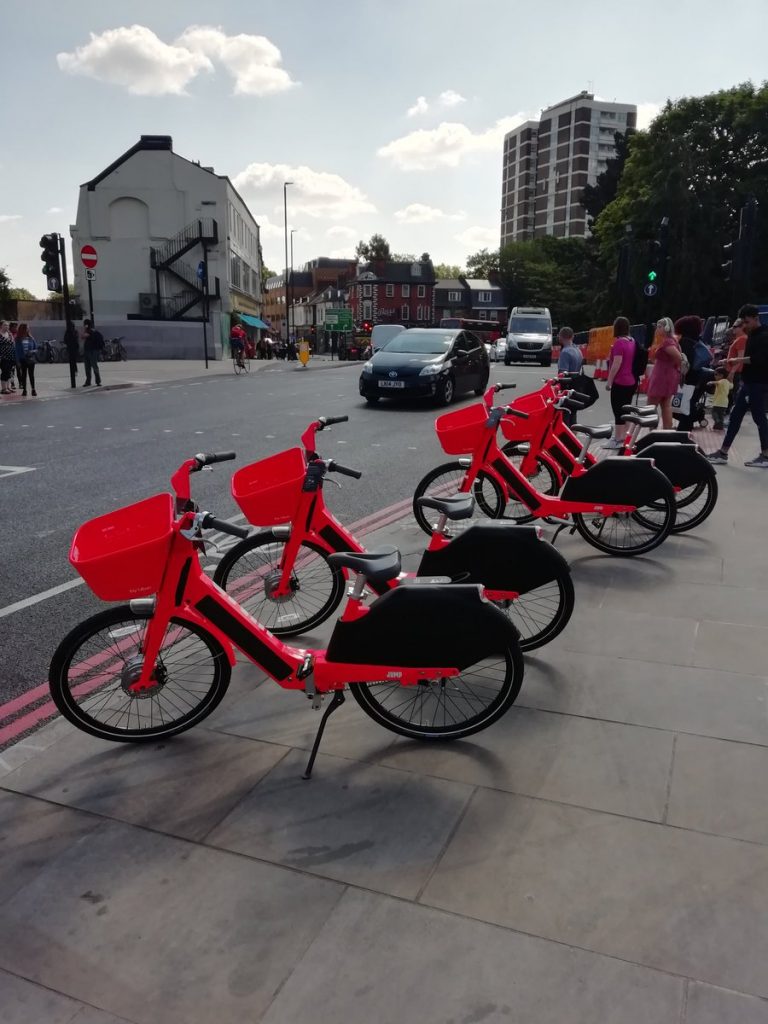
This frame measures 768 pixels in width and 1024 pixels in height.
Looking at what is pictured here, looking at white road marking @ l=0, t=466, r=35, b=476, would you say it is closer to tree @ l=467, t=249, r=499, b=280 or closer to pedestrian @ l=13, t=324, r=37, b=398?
pedestrian @ l=13, t=324, r=37, b=398

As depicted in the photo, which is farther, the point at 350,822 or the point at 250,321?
the point at 250,321

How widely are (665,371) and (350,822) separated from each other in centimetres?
887

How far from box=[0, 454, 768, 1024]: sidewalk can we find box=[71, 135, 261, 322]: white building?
45876mm

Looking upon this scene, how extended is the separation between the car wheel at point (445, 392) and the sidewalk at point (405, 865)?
12490 mm

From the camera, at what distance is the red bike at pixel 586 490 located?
566 centimetres

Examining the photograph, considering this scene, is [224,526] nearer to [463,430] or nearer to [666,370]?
[463,430]

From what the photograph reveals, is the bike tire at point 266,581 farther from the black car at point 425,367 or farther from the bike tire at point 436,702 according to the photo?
the black car at point 425,367

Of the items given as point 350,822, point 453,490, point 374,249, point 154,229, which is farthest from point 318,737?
point 374,249

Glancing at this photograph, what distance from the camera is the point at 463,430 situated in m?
5.62

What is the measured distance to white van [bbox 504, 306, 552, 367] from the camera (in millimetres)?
33375

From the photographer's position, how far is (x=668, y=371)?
10266 mm

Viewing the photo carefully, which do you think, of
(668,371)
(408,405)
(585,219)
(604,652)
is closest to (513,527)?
(604,652)

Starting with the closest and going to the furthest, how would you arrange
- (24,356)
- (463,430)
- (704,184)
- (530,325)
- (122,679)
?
(122,679) → (463,430) → (24,356) → (530,325) → (704,184)

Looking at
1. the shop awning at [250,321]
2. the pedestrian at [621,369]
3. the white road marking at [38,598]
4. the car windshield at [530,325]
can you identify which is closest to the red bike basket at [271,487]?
the white road marking at [38,598]
